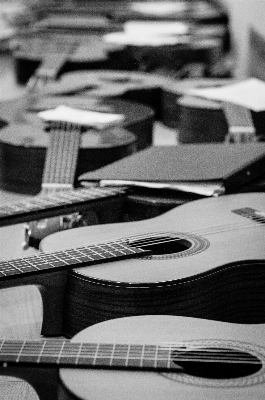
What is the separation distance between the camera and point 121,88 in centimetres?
232

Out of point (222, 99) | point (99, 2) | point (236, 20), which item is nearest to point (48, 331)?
point (222, 99)

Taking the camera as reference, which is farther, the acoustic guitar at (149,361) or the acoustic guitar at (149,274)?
the acoustic guitar at (149,274)

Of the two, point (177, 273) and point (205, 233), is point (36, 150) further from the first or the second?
point (177, 273)

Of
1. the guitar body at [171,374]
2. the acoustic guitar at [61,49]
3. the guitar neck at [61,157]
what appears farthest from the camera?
the acoustic guitar at [61,49]

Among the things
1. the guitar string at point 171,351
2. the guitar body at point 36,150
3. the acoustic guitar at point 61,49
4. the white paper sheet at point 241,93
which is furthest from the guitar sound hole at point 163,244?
the acoustic guitar at point 61,49

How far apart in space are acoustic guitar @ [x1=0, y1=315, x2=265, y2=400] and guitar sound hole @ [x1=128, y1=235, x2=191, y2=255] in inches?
9.4

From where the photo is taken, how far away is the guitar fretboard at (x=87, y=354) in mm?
760

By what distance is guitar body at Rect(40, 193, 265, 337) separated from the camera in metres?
0.95

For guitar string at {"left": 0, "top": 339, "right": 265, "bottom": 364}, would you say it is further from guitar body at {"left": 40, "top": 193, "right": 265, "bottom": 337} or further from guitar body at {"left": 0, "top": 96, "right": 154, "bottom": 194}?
guitar body at {"left": 0, "top": 96, "right": 154, "bottom": 194}

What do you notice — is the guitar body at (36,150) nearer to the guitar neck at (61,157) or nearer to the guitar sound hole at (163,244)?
the guitar neck at (61,157)

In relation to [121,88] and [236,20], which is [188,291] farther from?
[236,20]

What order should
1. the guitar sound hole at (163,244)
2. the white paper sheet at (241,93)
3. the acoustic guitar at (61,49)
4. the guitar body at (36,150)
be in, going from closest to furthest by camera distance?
the guitar sound hole at (163,244) < the guitar body at (36,150) < the white paper sheet at (241,93) < the acoustic guitar at (61,49)

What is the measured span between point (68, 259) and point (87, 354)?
24 centimetres

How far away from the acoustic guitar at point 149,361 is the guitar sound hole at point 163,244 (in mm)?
238
